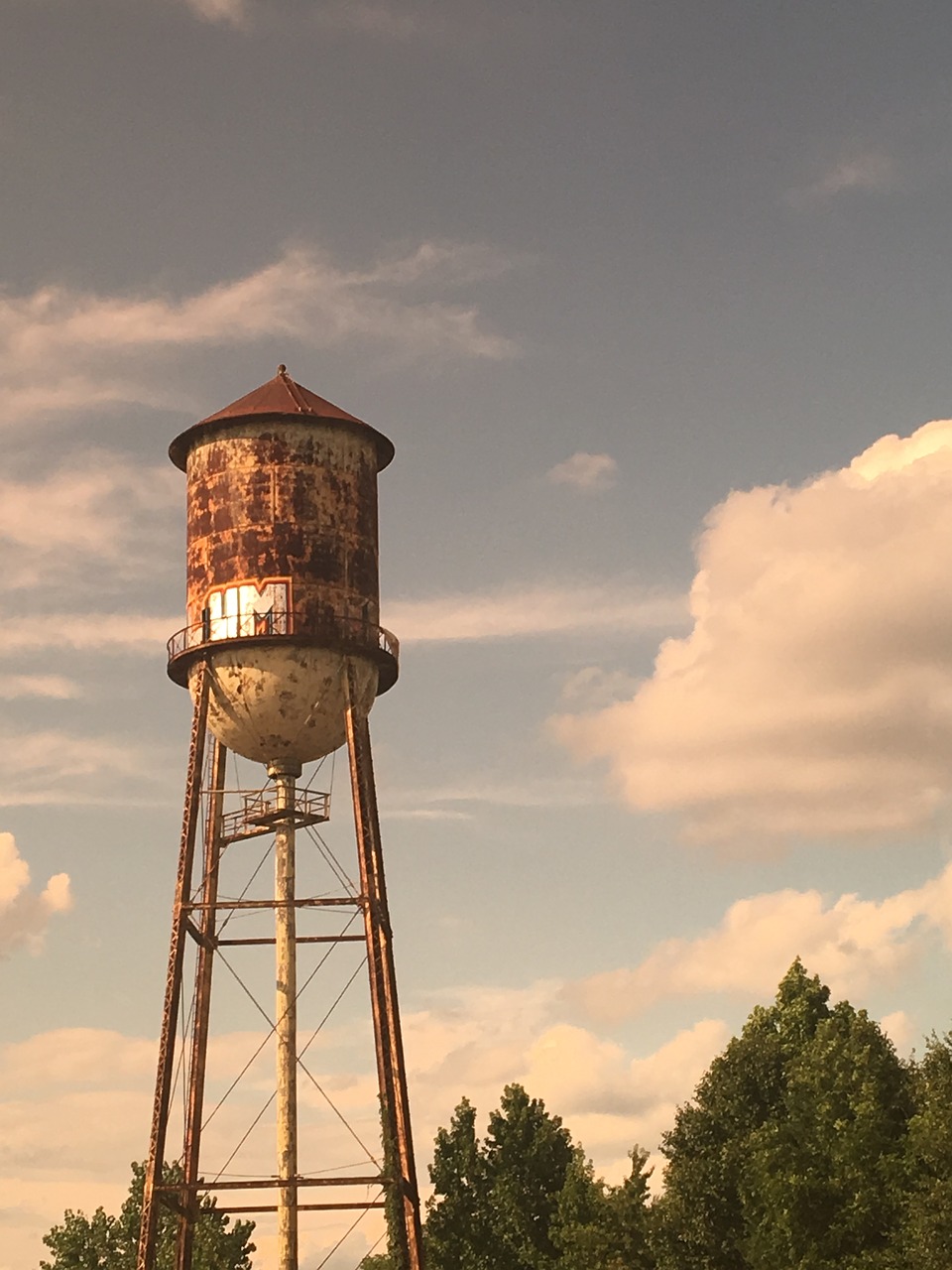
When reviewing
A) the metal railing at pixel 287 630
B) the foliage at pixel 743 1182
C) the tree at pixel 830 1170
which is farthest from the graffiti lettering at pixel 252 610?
the tree at pixel 830 1170

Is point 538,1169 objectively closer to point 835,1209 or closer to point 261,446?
point 835,1209

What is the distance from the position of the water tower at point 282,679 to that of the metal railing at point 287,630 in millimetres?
31

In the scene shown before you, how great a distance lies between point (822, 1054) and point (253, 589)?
19.9 metres

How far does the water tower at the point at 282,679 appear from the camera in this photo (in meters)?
39.5

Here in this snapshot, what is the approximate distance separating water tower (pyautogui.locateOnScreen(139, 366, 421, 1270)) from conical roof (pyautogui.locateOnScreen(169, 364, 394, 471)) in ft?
0.23

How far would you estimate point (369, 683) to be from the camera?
4144cm

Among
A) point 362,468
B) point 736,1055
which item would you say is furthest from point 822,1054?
point 362,468

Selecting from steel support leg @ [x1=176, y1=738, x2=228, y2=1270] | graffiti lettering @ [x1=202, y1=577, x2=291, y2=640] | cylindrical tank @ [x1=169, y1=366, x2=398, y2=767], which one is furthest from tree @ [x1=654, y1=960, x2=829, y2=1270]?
graffiti lettering @ [x1=202, y1=577, x2=291, y2=640]

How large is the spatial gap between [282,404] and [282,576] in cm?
436

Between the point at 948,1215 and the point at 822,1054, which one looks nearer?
the point at 948,1215

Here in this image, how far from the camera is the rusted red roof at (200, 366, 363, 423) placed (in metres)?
41.7

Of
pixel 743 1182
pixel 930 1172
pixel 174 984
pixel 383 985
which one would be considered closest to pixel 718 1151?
pixel 743 1182

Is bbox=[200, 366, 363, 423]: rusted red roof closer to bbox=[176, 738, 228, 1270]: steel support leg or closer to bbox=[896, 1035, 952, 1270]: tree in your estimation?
bbox=[176, 738, 228, 1270]: steel support leg

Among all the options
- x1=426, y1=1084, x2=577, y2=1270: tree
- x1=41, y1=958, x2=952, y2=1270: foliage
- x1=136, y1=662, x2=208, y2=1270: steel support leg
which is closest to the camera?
x1=136, y1=662, x2=208, y2=1270: steel support leg
